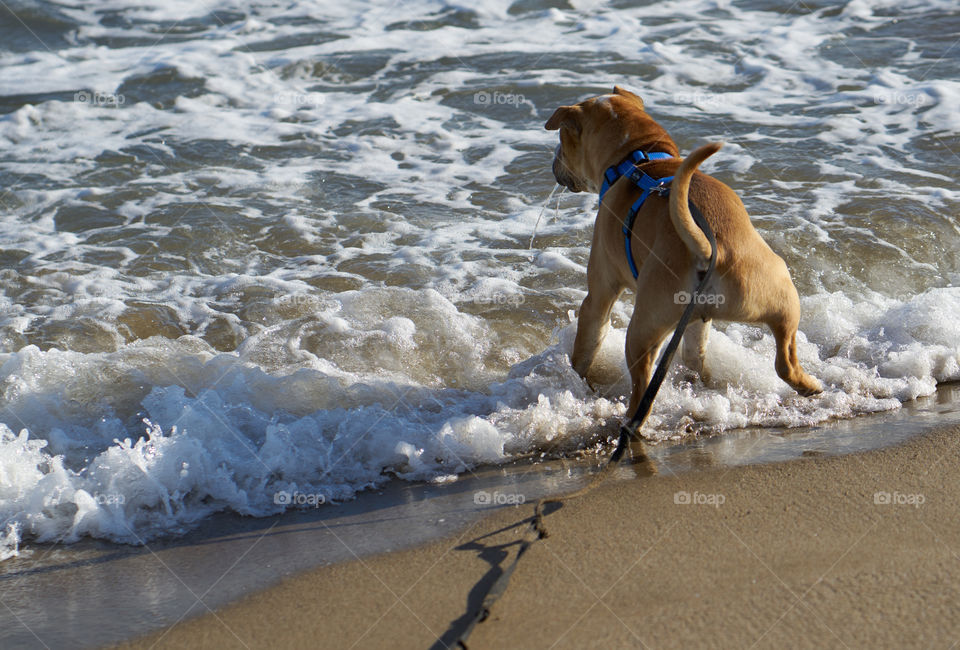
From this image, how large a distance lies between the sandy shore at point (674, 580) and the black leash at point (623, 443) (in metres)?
0.04

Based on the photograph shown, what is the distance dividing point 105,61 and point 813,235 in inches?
360

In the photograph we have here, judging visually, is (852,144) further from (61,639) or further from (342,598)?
(61,639)

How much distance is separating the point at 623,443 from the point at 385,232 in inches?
162

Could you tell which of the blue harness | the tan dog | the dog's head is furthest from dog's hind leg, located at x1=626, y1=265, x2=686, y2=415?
the dog's head

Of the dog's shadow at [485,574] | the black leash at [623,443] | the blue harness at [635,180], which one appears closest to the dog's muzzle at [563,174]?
the blue harness at [635,180]

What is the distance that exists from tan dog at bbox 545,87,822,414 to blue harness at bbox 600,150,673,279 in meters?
0.04

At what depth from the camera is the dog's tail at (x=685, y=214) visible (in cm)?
351

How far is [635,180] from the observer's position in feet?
14.1

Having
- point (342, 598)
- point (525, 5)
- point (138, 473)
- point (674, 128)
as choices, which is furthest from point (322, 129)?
point (342, 598)

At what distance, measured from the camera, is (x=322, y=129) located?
9406 millimetres

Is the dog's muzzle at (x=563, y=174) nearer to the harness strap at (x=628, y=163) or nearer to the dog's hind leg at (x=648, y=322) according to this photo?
the harness strap at (x=628, y=163)

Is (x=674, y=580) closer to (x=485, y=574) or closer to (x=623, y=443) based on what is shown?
(x=623, y=443)

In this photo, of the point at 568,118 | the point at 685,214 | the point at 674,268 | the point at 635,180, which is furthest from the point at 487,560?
the point at 568,118

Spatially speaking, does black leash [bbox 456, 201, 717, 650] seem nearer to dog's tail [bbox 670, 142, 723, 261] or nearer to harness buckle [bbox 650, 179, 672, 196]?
dog's tail [bbox 670, 142, 723, 261]
